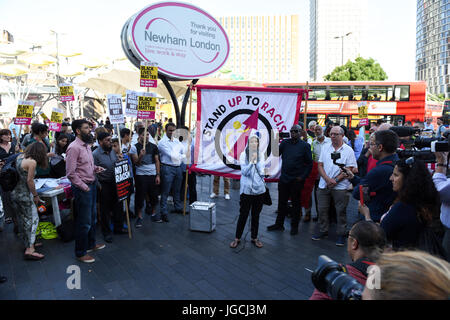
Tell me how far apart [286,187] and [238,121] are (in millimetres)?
1461

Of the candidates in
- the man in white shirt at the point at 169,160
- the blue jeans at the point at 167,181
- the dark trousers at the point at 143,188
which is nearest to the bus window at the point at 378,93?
the man in white shirt at the point at 169,160

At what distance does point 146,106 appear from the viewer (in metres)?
5.45

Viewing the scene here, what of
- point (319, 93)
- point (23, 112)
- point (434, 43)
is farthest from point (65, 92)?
point (434, 43)

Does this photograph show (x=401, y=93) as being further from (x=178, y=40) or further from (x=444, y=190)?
(x=444, y=190)

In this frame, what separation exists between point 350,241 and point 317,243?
309 centimetres

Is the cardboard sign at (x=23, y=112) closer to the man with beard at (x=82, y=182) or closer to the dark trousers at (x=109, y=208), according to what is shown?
the dark trousers at (x=109, y=208)

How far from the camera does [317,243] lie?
4.88 m

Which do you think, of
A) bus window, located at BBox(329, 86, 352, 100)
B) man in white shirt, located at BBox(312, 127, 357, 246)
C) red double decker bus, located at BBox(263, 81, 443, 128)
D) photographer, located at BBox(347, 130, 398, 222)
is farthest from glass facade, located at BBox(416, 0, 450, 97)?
photographer, located at BBox(347, 130, 398, 222)

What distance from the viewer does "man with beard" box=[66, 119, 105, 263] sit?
3.90 m

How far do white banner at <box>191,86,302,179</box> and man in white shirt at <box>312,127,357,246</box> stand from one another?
0.88 metres

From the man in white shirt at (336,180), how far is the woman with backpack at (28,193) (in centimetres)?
410

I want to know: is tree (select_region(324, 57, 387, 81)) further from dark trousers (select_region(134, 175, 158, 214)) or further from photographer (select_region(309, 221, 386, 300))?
photographer (select_region(309, 221, 386, 300))

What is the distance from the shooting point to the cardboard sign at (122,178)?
4.86 meters
